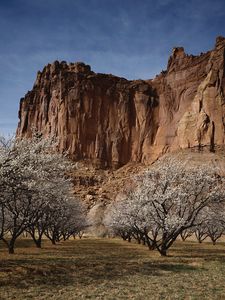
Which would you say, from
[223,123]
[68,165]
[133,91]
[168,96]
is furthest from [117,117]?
[68,165]

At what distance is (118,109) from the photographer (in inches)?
6969

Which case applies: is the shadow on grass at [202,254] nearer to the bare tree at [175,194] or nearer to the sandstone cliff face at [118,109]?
the bare tree at [175,194]

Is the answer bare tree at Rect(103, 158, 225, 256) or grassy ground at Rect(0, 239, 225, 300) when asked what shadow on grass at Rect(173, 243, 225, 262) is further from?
grassy ground at Rect(0, 239, 225, 300)

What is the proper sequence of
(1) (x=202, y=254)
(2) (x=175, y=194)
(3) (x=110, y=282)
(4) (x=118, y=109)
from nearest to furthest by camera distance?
(3) (x=110, y=282) → (2) (x=175, y=194) → (1) (x=202, y=254) → (4) (x=118, y=109)

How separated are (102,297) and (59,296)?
4.70ft

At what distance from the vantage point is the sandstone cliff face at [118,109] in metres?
156

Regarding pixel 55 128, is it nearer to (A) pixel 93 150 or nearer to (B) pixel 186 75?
(A) pixel 93 150

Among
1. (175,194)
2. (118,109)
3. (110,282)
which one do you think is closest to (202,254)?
(175,194)

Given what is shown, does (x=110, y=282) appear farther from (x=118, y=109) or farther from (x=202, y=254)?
(x=118, y=109)

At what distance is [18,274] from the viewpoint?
18031mm

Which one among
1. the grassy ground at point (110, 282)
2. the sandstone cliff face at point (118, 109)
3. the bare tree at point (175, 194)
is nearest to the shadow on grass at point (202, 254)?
the bare tree at point (175, 194)

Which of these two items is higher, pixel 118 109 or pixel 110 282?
pixel 118 109

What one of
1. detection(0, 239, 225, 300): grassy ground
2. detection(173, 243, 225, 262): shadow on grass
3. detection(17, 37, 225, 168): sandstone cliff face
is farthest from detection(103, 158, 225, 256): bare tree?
detection(17, 37, 225, 168): sandstone cliff face

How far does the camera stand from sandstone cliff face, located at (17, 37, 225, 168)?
15588 cm
